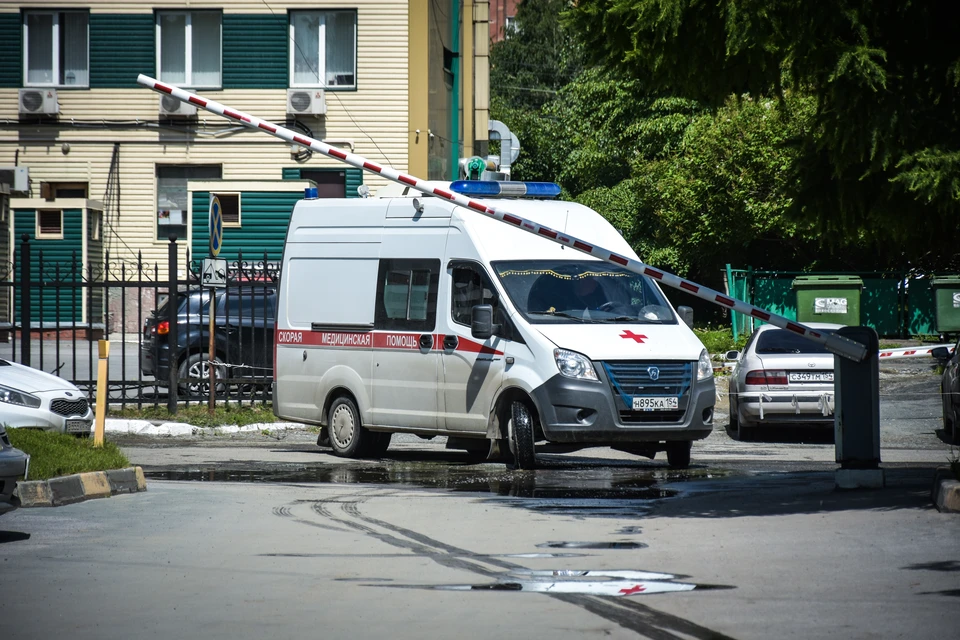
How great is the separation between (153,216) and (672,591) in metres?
25.3

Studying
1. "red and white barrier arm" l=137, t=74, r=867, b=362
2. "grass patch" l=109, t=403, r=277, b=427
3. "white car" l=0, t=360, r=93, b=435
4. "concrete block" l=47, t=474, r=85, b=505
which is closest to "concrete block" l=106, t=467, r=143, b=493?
"concrete block" l=47, t=474, r=85, b=505

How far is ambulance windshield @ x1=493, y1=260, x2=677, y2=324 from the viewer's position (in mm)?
13094

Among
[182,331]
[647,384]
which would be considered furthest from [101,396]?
[182,331]

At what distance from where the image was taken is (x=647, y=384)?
12.5 meters

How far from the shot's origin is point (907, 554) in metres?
7.78

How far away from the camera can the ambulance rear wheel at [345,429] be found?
14.6 metres

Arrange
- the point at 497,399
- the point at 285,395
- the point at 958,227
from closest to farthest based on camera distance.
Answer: the point at 958,227 < the point at 497,399 < the point at 285,395

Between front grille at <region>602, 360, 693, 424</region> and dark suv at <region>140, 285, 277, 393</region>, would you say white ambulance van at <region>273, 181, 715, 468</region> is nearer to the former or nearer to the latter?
front grille at <region>602, 360, 693, 424</region>

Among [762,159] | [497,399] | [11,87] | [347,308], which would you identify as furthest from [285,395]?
[762,159]

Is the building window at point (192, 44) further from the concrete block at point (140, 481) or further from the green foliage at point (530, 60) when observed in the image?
the green foliage at point (530, 60)

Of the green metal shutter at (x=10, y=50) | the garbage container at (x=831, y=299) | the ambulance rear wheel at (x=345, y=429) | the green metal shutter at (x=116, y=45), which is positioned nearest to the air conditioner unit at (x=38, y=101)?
the green metal shutter at (x=10, y=50)

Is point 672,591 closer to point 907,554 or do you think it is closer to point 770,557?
point 770,557

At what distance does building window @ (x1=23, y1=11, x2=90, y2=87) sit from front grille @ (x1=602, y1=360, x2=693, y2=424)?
21.1 metres

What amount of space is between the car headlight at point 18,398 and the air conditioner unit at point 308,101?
16264 mm
